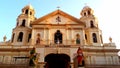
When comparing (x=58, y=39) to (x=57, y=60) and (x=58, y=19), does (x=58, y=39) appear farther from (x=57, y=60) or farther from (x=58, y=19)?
(x=58, y=19)

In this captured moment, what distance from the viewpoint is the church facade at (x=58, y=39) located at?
31.5 metres

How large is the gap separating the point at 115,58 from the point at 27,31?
1927 centimetres

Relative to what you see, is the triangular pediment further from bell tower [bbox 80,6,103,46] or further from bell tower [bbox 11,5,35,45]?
bell tower [bbox 11,5,35,45]

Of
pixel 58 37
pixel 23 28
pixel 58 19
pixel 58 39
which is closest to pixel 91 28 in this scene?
pixel 58 19

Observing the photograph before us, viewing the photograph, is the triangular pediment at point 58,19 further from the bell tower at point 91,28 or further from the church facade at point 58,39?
the bell tower at point 91,28

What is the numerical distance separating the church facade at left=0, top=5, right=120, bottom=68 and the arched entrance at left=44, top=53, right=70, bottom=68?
162cm

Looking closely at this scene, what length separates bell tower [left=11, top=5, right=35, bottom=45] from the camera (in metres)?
38.9

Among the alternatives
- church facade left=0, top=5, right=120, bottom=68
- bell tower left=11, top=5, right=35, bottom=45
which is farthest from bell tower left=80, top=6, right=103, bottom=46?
bell tower left=11, top=5, right=35, bottom=45

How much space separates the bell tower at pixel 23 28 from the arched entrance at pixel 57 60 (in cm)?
752

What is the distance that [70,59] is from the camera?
30.4 meters

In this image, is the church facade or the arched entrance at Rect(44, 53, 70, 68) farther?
the arched entrance at Rect(44, 53, 70, 68)

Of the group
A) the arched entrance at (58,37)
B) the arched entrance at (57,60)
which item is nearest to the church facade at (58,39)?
the arched entrance at (58,37)

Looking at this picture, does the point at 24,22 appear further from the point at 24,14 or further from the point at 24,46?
the point at 24,46

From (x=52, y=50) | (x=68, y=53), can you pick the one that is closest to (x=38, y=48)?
(x=52, y=50)
